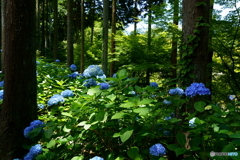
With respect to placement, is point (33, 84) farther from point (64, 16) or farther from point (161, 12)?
point (64, 16)

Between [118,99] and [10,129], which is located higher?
[118,99]

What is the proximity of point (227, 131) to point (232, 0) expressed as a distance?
4453 mm

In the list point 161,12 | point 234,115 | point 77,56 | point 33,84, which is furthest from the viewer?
point 77,56

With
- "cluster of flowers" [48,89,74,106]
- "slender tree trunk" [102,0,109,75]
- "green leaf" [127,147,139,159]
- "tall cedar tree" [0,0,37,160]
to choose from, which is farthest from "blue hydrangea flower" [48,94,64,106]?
"slender tree trunk" [102,0,109,75]

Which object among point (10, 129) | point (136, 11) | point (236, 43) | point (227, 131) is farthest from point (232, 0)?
point (136, 11)

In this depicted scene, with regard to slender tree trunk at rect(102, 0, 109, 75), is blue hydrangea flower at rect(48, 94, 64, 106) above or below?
below

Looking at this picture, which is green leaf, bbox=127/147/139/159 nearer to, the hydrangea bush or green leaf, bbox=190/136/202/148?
the hydrangea bush

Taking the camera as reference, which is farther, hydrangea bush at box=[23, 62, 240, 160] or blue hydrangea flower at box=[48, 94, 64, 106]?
blue hydrangea flower at box=[48, 94, 64, 106]

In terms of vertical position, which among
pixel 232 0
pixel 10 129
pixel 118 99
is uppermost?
pixel 232 0

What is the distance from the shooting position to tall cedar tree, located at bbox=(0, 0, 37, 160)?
2.10 m

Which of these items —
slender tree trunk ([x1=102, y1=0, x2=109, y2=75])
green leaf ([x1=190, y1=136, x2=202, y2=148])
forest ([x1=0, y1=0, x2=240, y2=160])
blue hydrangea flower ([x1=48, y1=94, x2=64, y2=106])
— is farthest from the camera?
slender tree trunk ([x1=102, y1=0, x2=109, y2=75])

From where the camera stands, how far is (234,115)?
155 cm

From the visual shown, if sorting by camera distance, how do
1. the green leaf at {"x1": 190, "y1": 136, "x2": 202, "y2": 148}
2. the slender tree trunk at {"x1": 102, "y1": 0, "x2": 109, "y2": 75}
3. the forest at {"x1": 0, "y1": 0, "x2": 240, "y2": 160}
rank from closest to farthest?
the green leaf at {"x1": 190, "y1": 136, "x2": 202, "y2": 148} < the forest at {"x1": 0, "y1": 0, "x2": 240, "y2": 160} < the slender tree trunk at {"x1": 102, "y1": 0, "x2": 109, "y2": 75}

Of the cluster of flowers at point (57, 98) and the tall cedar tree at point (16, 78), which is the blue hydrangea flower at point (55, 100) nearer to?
the cluster of flowers at point (57, 98)
